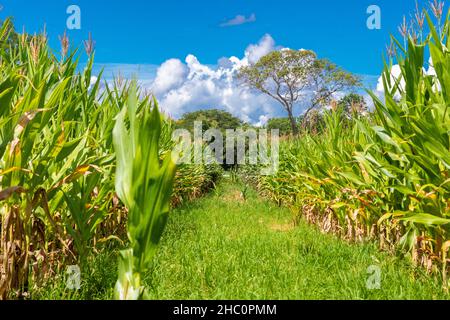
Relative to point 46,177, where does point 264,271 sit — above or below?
below

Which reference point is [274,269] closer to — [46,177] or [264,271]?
[264,271]

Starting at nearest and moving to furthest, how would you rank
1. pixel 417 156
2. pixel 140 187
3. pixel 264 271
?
pixel 140 187
pixel 417 156
pixel 264 271

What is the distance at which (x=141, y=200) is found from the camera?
1170 millimetres

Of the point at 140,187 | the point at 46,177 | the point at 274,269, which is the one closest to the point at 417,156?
the point at 274,269

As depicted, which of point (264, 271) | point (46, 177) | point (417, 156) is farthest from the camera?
point (264, 271)

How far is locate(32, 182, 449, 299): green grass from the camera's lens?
2146mm

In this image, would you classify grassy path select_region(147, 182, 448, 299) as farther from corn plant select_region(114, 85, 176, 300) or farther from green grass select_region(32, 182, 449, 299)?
corn plant select_region(114, 85, 176, 300)

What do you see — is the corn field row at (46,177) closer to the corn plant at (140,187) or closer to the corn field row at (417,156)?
the corn plant at (140,187)

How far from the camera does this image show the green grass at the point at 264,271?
7.04 feet

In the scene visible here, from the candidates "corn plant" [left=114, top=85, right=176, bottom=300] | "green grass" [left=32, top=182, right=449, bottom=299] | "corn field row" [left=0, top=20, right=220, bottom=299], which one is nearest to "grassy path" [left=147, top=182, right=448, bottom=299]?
"green grass" [left=32, top=182, right=449, bottom=299]

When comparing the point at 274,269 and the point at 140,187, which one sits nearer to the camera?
the point at 140,187

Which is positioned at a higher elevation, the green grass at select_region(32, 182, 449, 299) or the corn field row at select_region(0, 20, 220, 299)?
the corn field row at select_region(0, 20, 220, 299)

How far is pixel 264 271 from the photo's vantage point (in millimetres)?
2650
